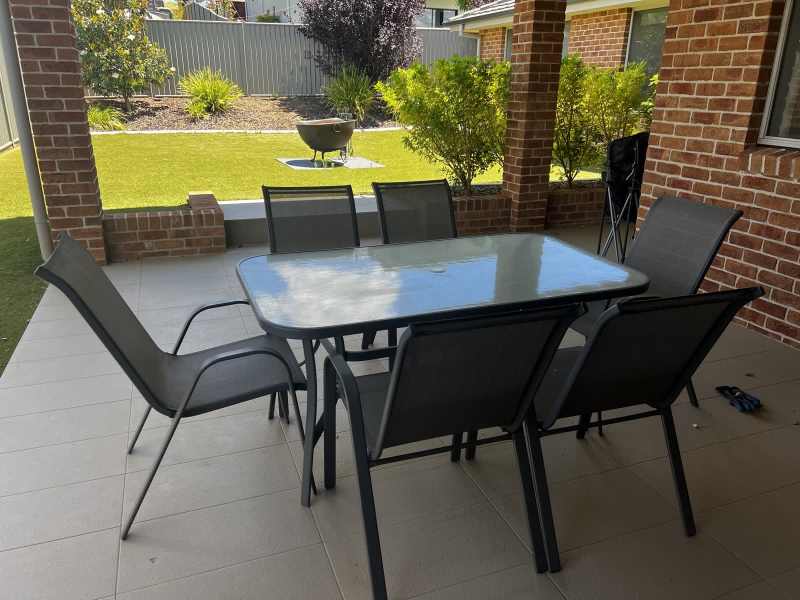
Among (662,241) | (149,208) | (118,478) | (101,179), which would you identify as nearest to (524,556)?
(118,478)

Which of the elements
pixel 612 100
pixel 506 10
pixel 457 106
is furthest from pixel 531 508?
pixel 506 10

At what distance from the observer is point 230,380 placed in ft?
7.46

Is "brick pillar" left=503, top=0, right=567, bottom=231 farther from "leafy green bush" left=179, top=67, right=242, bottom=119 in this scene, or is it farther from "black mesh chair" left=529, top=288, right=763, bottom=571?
"leafy green bush" left=179, top=67, right=242, bottom=119

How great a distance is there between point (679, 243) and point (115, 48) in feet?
43.2

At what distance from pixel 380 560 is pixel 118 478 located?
3.76 feet

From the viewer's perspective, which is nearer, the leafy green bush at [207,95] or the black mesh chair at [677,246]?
the black mesh chair at [677,246]

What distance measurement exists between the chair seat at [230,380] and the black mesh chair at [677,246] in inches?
53.0

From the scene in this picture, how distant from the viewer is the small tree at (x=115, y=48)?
1254 centimetres

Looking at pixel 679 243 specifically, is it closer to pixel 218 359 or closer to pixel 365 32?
pixel 218 359

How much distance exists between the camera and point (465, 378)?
1.68 meters

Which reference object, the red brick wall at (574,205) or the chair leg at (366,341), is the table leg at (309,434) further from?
the red brick wall at (574,205)

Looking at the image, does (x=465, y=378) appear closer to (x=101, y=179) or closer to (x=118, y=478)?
(x=118, y=478)

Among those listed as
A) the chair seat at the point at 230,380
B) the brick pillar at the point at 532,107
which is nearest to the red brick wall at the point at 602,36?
the brick pillar at the point at 532,107

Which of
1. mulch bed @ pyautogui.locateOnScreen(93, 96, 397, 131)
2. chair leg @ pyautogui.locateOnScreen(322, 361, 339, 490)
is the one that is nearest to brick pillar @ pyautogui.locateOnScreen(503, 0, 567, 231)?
chair leg @ pyautogui.locateOnScreen(322, 361, 339, 490)
